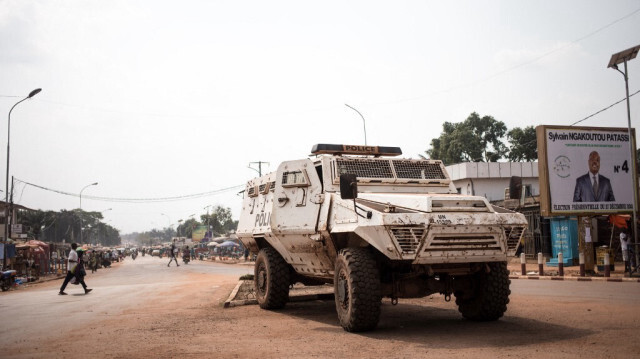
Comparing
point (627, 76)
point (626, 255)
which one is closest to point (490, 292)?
point (626, 255)

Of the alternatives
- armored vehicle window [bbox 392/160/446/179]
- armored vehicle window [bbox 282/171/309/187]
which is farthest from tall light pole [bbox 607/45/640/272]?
armored vehicle window [bbox 282/171/309/187]

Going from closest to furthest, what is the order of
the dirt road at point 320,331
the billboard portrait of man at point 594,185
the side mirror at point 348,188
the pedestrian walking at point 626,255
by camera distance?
1. the dirt road at point 320,331
2. the side mirror at point 348,188
3. the pedestrian walking at point 626,255
4. the billboard portrait of man at point 594,185

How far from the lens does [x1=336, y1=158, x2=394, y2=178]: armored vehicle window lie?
9664 mm

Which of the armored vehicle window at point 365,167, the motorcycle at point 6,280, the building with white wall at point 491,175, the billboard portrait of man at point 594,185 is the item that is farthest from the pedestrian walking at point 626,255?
the building with white wall at point 491,175

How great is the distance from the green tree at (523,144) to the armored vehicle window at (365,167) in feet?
166

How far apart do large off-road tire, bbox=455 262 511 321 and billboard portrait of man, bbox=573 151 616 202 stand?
12356 millimetres

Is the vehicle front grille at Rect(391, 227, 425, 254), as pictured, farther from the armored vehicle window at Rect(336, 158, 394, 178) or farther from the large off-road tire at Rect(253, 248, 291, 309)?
the large off-road tire at Rect(253, 248, 291, 309)

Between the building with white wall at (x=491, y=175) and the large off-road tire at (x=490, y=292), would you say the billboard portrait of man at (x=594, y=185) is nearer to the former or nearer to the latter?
the large off-road tire at (x=490, y=292)

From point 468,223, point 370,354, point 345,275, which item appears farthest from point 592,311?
point 370,354

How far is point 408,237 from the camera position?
297 inches

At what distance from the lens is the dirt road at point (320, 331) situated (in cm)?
667

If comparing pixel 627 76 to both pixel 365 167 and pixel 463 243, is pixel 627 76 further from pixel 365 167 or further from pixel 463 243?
pixel 463 243

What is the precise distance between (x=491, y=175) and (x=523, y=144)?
1572 centimetres

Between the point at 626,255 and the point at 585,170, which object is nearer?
the point at 626,255
